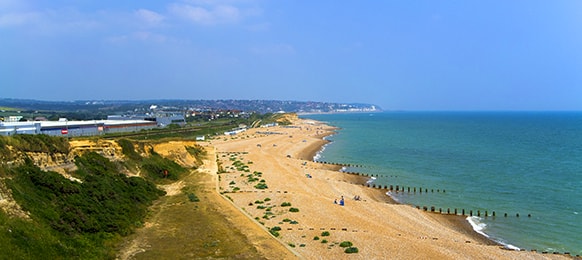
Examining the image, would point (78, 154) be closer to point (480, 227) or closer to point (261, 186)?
point (261, 186)

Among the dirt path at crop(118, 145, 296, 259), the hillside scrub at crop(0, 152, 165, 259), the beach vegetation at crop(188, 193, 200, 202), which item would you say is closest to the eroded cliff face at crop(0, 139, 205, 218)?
the hillside scrub at crop(0, 152, 165, 259)

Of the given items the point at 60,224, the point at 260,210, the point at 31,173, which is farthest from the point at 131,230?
the point at 260,210

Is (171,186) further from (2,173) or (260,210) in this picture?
(2,173)

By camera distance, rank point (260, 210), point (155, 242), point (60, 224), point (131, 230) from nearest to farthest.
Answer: point (60, 224), point (155, 242), point (131, 230), point (260, 210)

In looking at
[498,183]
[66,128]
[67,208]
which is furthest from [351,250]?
[66,128]

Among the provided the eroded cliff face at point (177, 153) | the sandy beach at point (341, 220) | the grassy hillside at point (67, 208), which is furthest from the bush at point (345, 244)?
the eroded cliff face at point (177, 153)

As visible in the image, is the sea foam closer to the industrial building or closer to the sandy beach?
the sandy beach
